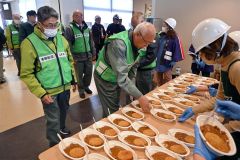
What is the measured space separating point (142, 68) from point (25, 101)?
2120 mm

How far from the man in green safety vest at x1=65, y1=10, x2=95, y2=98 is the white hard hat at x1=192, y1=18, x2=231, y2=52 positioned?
7.83 ft

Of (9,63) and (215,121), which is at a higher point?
(215,121)

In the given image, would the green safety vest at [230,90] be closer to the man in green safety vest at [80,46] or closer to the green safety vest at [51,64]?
the green safety vest at [51,64]

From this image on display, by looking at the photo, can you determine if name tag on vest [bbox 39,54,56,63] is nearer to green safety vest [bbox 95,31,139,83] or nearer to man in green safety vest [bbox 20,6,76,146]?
man in green safety vest [bbox 20,6,76,146]

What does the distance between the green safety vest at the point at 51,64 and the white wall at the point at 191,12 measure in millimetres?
3506

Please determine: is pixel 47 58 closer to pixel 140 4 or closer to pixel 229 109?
pixel 229 109

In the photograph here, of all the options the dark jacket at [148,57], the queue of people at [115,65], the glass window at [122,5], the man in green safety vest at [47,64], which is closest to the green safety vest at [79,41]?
the dark jacket at [148,57]

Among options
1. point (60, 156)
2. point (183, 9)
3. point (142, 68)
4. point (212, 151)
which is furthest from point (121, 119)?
point (183, 9)

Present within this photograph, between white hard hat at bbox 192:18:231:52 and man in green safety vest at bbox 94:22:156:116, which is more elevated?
white hard hat at bbox 192:18:231:52

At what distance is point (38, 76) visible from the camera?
1522mm

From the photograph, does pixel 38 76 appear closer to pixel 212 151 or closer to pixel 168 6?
pixel 212 151

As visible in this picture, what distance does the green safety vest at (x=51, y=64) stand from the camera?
1.49 m

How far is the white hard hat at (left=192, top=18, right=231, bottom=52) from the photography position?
3.16 ft

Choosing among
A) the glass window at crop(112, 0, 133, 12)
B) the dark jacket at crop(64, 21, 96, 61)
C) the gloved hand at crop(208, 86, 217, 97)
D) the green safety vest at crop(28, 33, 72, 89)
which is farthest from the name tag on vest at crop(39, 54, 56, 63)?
the glass window at crop(112, 0, 133, 12)
